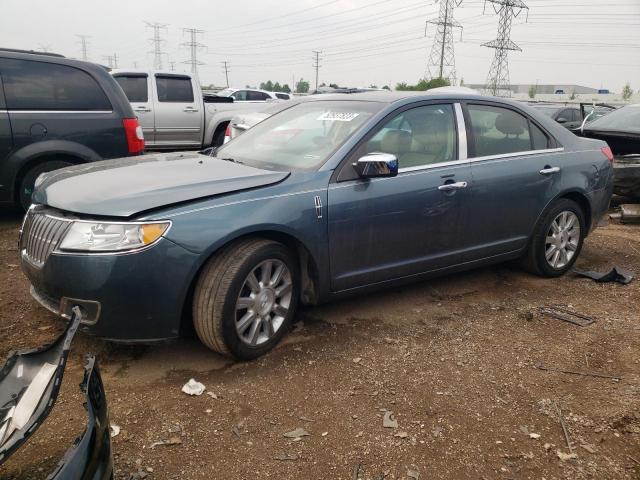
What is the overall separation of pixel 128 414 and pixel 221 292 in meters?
0.77

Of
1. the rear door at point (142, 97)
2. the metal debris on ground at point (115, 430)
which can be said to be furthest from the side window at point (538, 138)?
the rear door at point (142, 97)

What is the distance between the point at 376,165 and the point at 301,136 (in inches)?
30.3

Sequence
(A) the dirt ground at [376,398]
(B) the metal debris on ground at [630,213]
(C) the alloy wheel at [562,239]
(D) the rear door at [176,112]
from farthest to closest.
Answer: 1. (D) the rear door at [176,112]
2. (B) the metal debris on ground at [630,213]
3. (C) the alloy wheel at [562,239]
4. (A) the dirt ground at [376,398]

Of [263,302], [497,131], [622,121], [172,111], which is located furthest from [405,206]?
[172,111]

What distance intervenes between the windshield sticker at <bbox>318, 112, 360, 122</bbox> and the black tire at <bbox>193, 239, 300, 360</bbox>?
1.23m

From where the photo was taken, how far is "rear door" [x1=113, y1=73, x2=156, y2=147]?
35.5ft

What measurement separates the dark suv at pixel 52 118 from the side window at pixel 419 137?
3636mm

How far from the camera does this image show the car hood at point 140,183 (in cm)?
292

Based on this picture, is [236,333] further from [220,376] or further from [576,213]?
[576,213]

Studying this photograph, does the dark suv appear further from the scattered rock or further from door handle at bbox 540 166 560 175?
the scattered rock

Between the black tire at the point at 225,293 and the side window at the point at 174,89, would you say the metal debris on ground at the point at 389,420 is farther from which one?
the side window at the point at 174,89

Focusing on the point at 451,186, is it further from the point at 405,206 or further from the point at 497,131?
the point at 497,131

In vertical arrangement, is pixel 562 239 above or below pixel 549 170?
below

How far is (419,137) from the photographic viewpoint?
3.97 meters
